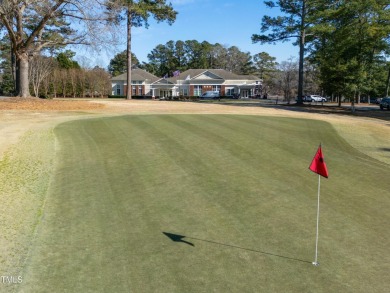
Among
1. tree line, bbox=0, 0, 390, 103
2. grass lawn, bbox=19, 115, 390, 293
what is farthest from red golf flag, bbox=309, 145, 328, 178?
tree line, bbox=0, 0, 390, 103

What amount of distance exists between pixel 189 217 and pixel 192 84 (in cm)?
7658

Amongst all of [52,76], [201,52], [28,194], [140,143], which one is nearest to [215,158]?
[140,143]

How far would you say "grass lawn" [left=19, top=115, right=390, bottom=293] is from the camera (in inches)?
184

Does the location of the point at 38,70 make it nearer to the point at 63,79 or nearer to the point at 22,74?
the point at 63,79

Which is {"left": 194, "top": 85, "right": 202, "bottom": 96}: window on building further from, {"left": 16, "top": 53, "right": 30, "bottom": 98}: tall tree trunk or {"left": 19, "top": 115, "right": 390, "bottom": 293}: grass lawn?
{"left": 19, "top": 115, "right": 390, "bottom": 293}: grass lawn

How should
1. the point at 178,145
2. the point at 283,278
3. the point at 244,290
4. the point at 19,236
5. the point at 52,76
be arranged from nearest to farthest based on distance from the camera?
the point at 244,290, the point at 283,278, the point at 19,236, the point at 178,145, the point at 52,76

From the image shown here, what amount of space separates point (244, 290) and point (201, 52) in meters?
125

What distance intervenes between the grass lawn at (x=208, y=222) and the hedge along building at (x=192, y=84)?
70726 mm

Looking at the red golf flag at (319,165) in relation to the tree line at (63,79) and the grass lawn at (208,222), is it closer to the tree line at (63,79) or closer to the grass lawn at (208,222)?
the grass lawn at (208,222)

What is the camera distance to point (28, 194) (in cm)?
796

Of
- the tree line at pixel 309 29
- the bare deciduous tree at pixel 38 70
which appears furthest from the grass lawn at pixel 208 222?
the bare deciduous tree at pixel 38 70

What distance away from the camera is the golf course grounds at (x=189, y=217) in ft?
15.5

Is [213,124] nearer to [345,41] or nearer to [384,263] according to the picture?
[384,263]

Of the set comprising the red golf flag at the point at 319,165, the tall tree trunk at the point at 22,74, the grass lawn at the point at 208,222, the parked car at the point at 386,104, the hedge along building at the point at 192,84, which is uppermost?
the hedge along building at the point at 192,84
